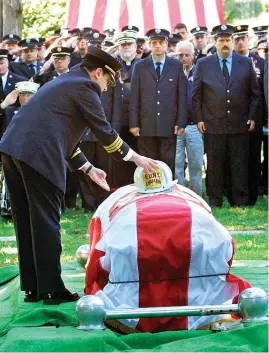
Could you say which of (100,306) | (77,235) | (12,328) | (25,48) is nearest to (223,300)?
(100,306)

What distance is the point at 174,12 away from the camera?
1989 centimetres

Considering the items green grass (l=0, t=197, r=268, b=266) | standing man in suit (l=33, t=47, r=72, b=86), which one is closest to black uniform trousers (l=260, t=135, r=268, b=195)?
green grass (l=0, t=197, r=268, b=266)

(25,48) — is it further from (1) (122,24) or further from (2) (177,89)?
(1) (122,24)

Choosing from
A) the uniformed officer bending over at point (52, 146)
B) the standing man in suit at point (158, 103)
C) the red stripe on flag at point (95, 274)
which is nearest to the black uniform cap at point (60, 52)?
the standing man in suit at point (158, 103)

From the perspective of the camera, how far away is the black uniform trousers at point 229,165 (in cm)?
1349

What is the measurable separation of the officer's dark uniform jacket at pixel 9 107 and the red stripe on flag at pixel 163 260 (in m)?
6.51

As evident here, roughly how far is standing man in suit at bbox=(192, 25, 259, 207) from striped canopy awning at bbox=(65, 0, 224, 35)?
6332 millimetres

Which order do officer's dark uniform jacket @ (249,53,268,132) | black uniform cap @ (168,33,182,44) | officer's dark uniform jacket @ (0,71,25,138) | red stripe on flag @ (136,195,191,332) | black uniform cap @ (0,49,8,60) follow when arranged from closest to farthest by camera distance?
red stripe on flag @ (136,195,191,332) < officer's dark uniform jacket @ (0,71,25,138) < black uniform cap @ (0,49,8,60) < officer's dark uniform jacket @ (249,53,268,132) < black uniform cap @ (168,33,182,44)

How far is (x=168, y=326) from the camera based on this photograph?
6.59 metres

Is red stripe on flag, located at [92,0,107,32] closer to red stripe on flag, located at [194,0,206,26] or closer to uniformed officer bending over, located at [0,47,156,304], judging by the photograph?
red stripe on flag, located at [194,0,206,26]

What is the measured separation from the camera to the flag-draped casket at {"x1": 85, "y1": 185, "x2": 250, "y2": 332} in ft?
21.5

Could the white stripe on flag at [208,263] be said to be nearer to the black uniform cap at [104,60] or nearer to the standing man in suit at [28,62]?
the black uniform cap at [104,60]

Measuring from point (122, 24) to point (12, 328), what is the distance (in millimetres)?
13957

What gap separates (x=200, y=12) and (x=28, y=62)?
6.14 meters
